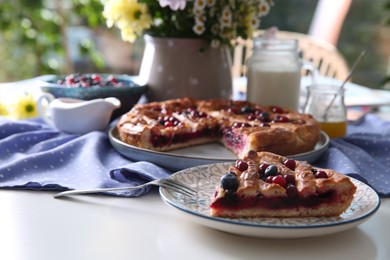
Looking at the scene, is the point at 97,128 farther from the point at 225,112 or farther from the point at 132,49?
the point at 132,49

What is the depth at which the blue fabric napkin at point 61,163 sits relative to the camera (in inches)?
46.6

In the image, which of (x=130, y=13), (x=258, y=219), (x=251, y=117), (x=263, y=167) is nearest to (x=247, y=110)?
(x=251, y=117)

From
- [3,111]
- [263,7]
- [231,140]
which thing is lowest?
[3,111]

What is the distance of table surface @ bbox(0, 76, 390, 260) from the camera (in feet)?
2.90

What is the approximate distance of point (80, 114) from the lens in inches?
61.5

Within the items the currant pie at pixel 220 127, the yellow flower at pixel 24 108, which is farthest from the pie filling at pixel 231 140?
the yellow flower at pixel 24 108

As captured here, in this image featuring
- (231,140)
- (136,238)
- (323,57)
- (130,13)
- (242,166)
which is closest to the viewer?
(136,238)

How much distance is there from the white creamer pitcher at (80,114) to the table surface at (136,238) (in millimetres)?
490

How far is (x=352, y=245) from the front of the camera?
93 cm

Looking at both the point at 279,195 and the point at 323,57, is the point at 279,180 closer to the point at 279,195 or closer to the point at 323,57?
the point at 279,195

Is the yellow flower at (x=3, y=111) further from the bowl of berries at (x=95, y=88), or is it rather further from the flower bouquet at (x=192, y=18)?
the flower bouquet at (x=192, y=18)

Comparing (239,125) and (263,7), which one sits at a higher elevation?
(263,7)

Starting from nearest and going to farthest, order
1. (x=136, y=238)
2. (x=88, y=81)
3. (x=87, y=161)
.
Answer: (x=136, y=238), (x=87, y=161), (x=88, y=81)

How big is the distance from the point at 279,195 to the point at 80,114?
794 mm
